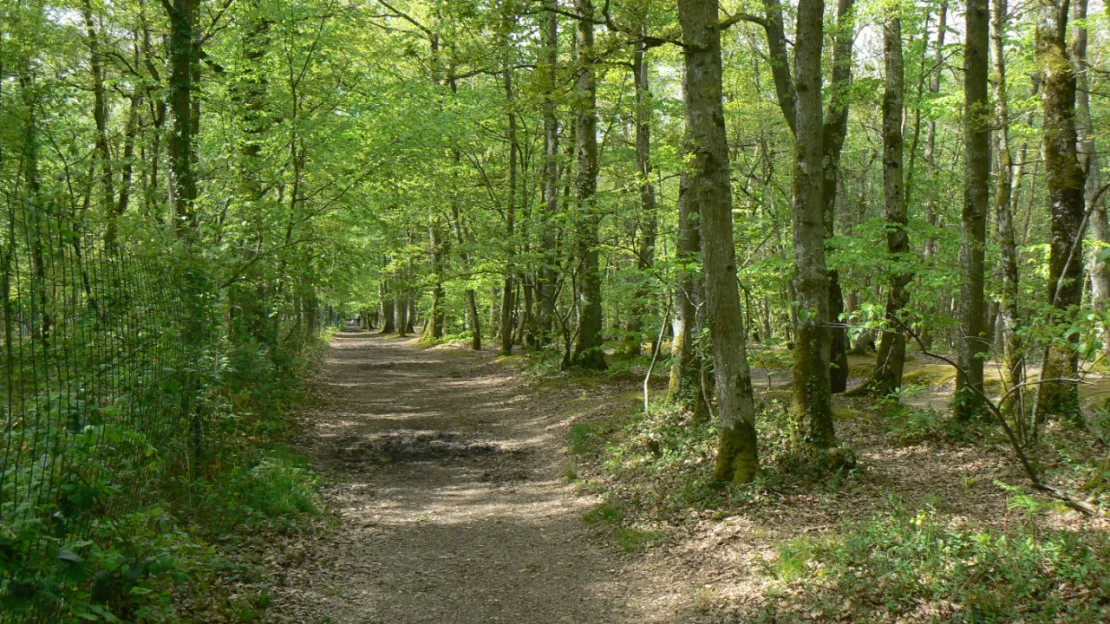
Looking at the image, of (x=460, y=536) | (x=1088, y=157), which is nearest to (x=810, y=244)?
(x=460, y=536)

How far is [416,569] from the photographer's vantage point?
22.0 feet

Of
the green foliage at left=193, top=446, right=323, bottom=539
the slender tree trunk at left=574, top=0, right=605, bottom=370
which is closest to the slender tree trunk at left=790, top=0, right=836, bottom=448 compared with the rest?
the slender tree trunk at left=574, top=0, right=605, bottom=370

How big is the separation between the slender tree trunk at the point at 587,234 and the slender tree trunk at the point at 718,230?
542 centimetres

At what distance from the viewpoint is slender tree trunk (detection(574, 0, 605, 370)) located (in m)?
14.3

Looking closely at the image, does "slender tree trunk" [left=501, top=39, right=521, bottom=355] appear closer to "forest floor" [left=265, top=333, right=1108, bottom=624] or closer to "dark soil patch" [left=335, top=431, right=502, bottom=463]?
"dark soil patch" [left=335, top=431, right=502, bottom=463]

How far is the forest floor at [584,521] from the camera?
5.71 metres

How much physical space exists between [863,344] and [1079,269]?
10531 millimetres

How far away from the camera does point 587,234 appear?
48.2 ft

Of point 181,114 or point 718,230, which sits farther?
point 181,114

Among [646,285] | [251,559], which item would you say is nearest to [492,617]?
[251,559]

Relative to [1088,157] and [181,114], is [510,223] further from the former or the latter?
[1088,157]

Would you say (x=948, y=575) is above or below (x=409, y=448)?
above

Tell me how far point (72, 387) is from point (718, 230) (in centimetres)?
594

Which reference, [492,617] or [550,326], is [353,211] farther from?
[492,617]
